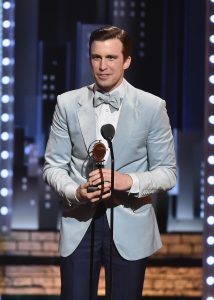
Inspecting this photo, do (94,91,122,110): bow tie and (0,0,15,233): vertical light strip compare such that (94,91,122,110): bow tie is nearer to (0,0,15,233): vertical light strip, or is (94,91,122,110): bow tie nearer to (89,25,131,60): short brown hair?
(89,25,131,60): short brown hair

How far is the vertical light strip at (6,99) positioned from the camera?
3.31 meters

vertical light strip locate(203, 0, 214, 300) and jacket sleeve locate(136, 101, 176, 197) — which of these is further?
vertical light strip locate(203, 0, 214, 300)

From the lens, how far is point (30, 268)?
3.57m

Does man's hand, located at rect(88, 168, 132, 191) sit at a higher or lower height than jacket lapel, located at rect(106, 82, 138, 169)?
lower

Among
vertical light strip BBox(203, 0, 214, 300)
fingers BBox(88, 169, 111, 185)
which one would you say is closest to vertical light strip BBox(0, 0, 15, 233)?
vertical light strip BBox(203, 0, 214, 300)

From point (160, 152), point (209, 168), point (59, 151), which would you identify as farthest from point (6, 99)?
point (160, 152)

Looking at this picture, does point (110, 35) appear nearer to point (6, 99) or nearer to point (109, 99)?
point (109, 99)

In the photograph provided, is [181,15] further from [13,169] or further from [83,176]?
[83,176]

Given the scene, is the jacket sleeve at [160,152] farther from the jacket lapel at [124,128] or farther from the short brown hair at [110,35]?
the short brown hair at [110,35]

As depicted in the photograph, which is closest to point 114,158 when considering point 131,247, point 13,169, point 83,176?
point 83,176

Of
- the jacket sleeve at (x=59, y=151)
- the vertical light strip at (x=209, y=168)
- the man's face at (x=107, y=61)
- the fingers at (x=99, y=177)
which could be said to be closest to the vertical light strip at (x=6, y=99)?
the vertical light strip at (x=209, y=168)

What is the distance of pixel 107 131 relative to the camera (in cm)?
184

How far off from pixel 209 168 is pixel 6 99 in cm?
102

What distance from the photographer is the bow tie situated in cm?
195
